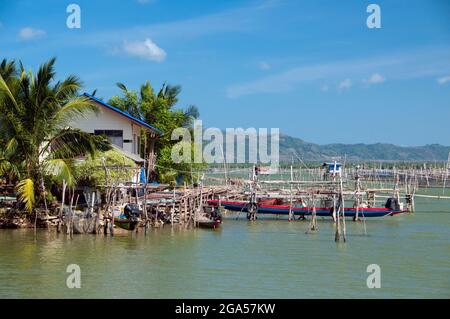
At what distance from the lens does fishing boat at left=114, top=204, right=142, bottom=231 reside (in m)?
23.6

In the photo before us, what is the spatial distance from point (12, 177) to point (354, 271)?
13.2 m

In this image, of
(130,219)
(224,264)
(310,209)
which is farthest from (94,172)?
(310,209)

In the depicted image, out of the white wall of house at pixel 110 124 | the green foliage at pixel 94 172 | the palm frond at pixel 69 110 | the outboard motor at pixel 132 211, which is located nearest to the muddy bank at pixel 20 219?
the green foliage at pixel 94 172

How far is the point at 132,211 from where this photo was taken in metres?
23.8

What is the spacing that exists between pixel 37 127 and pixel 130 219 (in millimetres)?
4298

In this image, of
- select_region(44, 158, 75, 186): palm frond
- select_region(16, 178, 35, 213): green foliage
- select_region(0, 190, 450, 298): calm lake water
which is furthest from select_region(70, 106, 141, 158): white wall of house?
select_region(16, 178, 35, 213): green foliage

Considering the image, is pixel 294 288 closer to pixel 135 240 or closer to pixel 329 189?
pixel 135 240

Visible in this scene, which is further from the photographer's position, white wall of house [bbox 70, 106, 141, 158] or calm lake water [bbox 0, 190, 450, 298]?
white wall of house [bbox 70, 106, 141, 158]

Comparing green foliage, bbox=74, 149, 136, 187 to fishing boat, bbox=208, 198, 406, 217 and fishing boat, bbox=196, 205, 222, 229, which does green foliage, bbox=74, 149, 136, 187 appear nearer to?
fishing boat, bbox=196, 205, 222, 229

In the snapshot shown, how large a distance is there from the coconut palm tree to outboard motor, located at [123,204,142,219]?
225 cm

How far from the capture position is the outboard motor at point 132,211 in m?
23.7

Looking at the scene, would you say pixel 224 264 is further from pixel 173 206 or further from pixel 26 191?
pixel 173 206

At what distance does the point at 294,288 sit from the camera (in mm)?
15328
